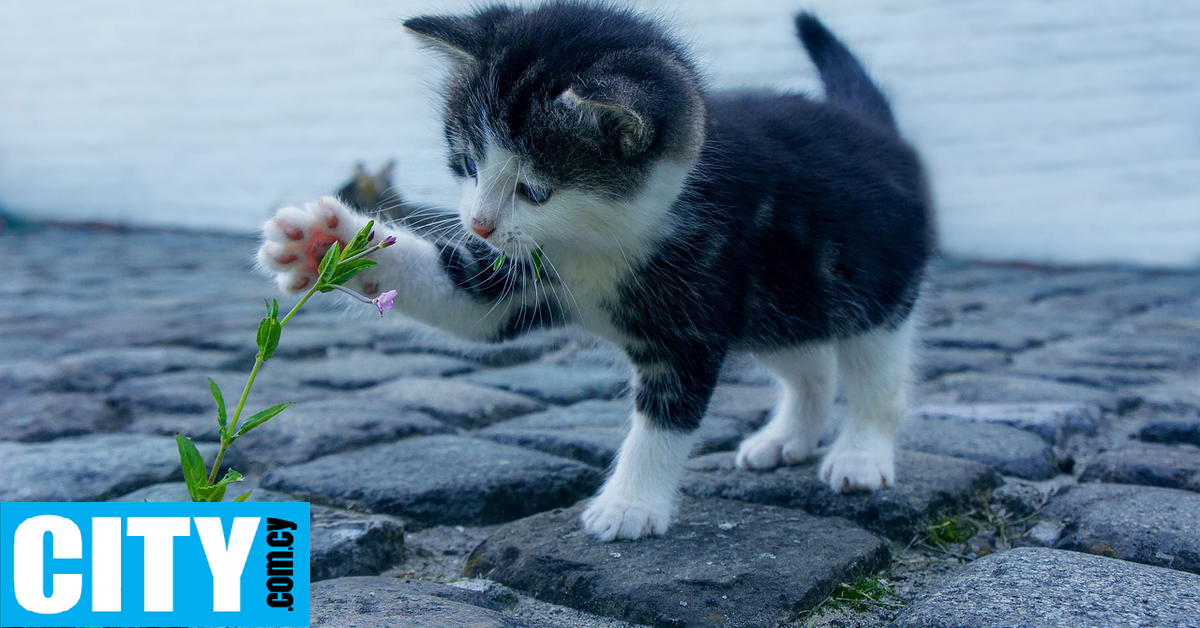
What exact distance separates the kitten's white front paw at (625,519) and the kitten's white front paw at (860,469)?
417 mm

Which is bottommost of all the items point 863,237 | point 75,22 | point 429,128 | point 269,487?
point 269,487

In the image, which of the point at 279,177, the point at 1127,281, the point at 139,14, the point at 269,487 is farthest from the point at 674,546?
the point at 139,14

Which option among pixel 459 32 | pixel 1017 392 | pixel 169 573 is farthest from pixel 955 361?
pixel 169 573

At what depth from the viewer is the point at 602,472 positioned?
2.32 m

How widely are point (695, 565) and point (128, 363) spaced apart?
2384 millimetres

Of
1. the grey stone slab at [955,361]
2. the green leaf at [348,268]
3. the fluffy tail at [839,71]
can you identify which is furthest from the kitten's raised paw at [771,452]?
the green leaf at [348,268]

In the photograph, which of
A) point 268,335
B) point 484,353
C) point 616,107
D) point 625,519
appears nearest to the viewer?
point 268,335

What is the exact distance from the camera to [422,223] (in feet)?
7.61

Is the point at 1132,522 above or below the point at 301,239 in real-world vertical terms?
below

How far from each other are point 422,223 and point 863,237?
97 centimetres

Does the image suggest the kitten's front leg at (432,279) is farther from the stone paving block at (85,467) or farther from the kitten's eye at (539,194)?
the stone paving block at (85,467)

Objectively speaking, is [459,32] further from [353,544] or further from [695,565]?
[695,565]

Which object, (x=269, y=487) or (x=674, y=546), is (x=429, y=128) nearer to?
(x=269, y=487)

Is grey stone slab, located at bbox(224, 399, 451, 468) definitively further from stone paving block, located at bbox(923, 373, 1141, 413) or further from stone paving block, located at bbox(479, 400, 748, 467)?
stone paving block, located at bbox(923, 373, 1141, 413)
